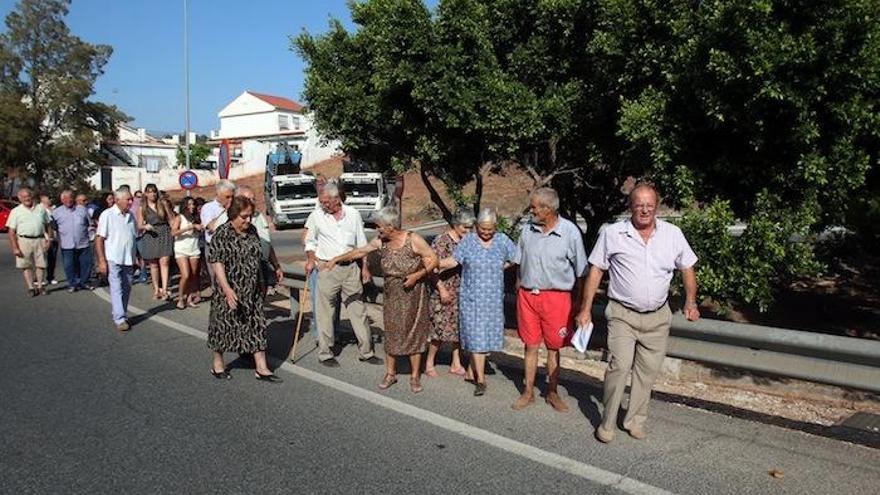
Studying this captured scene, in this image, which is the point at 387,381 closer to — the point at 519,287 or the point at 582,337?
the point at 519,287

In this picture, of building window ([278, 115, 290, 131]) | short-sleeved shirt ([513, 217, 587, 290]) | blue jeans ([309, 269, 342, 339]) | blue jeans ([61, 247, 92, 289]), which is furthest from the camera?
building window ([278, 115, 290, 131])

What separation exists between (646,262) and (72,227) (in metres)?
9.98

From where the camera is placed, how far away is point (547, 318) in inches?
211

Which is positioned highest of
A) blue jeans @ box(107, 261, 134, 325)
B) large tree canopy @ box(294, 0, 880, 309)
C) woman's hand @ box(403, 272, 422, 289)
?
large tree canopy @ box(294, 0, 880, 309)

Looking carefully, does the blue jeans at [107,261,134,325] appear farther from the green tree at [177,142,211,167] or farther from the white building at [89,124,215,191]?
the green tree at [177,142,211,167]

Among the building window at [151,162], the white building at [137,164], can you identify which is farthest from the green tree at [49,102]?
the building window at [151,162]

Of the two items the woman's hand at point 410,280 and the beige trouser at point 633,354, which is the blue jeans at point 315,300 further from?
the beige trouser at point 633,354

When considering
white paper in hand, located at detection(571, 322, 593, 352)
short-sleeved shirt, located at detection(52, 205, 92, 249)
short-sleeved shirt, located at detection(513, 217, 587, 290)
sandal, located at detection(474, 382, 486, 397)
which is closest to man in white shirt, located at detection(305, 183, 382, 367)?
sandal, located at detection(474, 382, 486, 397)

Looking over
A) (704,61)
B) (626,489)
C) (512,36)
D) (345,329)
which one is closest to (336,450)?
(626,489)

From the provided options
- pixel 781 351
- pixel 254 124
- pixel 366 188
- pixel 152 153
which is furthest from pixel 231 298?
pixel 254 124

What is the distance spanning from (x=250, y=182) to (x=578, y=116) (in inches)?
1881

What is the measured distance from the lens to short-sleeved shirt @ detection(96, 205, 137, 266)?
344 inches

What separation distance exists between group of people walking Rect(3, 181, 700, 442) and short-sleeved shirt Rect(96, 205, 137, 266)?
5.35ft

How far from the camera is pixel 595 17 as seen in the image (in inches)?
364
